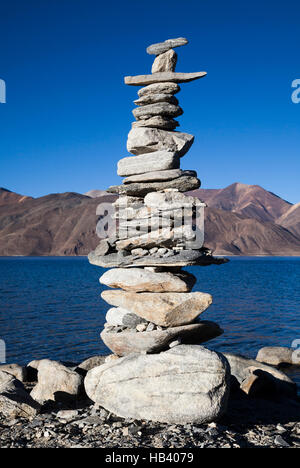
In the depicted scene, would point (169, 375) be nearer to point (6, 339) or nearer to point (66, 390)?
point (66, 390)

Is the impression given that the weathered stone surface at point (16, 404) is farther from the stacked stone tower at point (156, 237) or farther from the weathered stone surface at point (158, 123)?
the weathered stone surface at point (158, 123)

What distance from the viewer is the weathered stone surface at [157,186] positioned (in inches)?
464

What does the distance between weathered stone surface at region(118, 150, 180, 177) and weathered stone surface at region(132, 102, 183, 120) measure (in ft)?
3.98

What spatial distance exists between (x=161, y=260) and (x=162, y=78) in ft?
17.1

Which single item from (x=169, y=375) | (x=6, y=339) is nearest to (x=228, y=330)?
(x=6, y=339)

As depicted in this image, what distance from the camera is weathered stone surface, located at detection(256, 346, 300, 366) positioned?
1864 cm

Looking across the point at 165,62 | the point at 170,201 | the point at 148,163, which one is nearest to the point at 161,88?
the point at 165,62

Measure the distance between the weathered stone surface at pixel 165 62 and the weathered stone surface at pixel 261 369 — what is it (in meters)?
9.57

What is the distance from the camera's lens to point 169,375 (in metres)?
9.64

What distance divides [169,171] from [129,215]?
61.8 inches

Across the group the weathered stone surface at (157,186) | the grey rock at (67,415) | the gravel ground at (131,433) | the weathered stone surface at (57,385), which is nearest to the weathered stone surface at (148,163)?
the weathered stone surface at (157,186)

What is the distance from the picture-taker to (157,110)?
1242 centimetres

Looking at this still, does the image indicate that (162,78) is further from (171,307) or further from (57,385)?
(57,385)
